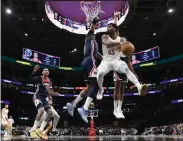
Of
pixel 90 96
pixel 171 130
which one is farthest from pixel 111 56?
pixel 171 130

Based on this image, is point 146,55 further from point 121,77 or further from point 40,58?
point 121,77

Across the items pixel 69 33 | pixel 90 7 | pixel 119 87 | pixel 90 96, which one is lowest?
pixel 90 96

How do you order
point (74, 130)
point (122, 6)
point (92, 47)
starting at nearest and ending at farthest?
point (92, 47), point (122, 6), point (74, 130)

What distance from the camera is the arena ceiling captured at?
63.1 ft

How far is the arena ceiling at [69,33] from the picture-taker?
63.1ft

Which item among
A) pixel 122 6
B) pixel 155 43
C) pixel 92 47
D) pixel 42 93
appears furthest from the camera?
pixel 155 43

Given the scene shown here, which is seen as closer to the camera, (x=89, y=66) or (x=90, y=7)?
(x=89, y=66)

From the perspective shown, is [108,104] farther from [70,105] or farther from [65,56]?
[70,105]

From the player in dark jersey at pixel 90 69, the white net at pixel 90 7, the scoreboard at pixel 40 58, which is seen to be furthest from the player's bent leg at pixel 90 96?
the scoreboard at pixel 40 58

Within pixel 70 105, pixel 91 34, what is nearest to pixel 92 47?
pixel 91 34

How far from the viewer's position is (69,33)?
932 inches

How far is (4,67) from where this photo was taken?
29578mm

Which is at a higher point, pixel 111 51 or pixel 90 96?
pixel 111 51

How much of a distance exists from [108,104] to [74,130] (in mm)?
8794
